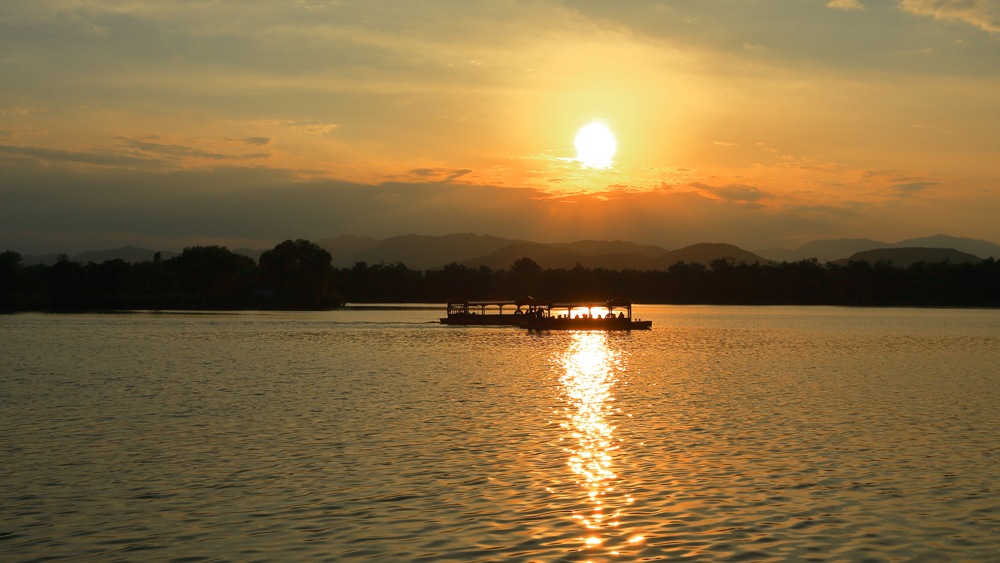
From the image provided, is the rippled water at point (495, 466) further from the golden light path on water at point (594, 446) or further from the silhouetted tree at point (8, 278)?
the silhouetted tree at point (8, 278)

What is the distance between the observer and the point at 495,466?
17.5 meters

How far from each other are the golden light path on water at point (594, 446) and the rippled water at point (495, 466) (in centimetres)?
9

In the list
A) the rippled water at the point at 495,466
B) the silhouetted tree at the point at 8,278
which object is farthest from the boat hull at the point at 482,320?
the silhouetted tree at the point at 8,278

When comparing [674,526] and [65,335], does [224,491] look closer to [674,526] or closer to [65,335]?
[674,526]

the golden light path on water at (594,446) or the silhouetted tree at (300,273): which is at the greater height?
the silhouetted tree at (300,273)

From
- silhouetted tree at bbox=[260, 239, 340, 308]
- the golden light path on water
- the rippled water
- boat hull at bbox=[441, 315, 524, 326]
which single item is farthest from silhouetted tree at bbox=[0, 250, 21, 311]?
the golden light path on water

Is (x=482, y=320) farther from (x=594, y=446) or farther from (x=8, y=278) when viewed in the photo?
(x=8, y=278)

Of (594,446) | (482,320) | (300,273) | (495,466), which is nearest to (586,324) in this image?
(482,320)

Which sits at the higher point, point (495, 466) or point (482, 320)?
point (482, 320)

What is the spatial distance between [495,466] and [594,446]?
12.1 feet

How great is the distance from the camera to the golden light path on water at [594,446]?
13.1 metres

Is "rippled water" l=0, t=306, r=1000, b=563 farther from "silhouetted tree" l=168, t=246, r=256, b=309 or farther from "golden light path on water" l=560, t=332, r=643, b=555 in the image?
"silhouetted tree" l=168, t=246, r=256, b=309

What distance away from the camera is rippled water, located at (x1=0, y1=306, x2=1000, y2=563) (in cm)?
1200

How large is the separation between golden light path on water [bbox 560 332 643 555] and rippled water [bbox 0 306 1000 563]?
3.5 inches
